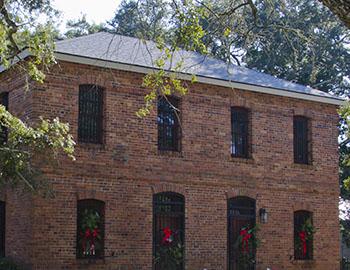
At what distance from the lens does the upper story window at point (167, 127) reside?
22.6 meters

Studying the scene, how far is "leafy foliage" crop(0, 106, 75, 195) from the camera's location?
15359 millimetres

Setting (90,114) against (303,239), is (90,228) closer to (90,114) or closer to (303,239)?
(90,114)

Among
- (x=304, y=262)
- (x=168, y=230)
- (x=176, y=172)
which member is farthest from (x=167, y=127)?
(x=304, y=262)

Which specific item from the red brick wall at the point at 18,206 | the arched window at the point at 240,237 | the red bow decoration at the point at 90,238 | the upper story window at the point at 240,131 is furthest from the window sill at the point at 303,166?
the red brick wall at the point at 18,206

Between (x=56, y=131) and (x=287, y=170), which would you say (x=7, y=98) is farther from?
(x=287, y=170)

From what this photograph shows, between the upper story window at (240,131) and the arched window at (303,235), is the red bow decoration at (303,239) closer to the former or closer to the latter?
the arched window at (303,235)

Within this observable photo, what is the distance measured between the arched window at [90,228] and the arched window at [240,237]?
14.8 ft

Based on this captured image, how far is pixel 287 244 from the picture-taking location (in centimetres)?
2469

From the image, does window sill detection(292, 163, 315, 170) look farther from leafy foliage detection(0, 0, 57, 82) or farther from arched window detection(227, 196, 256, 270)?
leafy foliage detection(0, 0, 57, 82)

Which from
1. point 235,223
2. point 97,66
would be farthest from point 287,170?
point 97,66

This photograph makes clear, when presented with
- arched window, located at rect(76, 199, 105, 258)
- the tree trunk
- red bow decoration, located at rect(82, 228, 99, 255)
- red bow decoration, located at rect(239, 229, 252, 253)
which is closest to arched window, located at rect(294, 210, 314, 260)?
red bow decoration, located at rect(239, 229, 252, 253)

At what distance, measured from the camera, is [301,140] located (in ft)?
85.3

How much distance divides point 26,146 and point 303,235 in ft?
38.9

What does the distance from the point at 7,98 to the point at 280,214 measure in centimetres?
949
